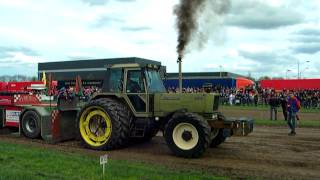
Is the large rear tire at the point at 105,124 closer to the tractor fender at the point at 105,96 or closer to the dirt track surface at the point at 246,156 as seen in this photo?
the tractor fender at the point at 105,96

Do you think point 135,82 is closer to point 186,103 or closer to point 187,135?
point 186,103

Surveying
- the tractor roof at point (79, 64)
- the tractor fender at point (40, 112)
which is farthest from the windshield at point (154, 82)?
the tractor roof at point (79, 64)

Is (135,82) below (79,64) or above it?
below

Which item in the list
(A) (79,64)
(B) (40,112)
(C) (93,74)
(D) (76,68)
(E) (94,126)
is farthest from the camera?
(D) (76,68)

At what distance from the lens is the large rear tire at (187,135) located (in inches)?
430

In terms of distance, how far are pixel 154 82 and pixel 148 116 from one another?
101 centimetres

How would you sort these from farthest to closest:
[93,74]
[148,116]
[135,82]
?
[93,74], [135,82], [148,116]

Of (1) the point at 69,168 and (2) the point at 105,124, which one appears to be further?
(2) the point at 105,124

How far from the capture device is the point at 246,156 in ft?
37.8

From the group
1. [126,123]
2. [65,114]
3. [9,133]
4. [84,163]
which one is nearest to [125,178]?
[84,163]

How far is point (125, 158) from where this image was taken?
36.6 ft

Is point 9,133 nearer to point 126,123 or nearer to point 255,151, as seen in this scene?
point 126,123

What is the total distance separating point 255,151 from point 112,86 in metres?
4.25

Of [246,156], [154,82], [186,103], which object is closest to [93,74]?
[154,82]
